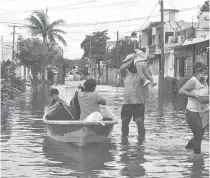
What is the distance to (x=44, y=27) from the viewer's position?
198ft

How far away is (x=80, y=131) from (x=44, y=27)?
5094 centimetres

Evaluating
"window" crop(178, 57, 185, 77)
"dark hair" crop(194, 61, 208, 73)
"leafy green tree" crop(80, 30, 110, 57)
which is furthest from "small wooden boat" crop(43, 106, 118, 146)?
"leafy green tree" crop(80, 30, 110, 57)

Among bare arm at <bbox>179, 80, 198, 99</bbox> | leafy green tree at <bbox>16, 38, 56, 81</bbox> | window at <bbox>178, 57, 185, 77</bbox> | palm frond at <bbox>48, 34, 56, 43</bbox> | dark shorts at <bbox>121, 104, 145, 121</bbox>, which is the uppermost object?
palm frond at <bbox>48, 34, 56, 43</bbox>

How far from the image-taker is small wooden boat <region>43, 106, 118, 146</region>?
1045 centimetres

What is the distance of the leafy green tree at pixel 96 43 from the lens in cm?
10538

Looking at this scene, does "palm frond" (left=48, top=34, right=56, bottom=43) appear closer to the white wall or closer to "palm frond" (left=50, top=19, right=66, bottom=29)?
"palm frond" (left=50, top=19, right=66, bottom=29)

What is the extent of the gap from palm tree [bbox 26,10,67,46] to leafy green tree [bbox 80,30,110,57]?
43115mm

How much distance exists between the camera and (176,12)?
57.2 meters

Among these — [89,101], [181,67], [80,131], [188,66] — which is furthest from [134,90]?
[181,67]

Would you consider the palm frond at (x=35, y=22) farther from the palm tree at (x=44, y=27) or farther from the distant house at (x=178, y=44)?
the distant house at (x=178, y=44)

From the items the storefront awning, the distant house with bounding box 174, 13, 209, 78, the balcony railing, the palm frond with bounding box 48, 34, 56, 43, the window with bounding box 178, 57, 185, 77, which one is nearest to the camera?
the storefront awning

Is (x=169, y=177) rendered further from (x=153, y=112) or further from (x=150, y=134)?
(x=153, y=112)

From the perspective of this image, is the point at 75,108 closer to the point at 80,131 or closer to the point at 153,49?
the point at 80,131

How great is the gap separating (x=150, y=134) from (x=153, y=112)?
688 centimetres
